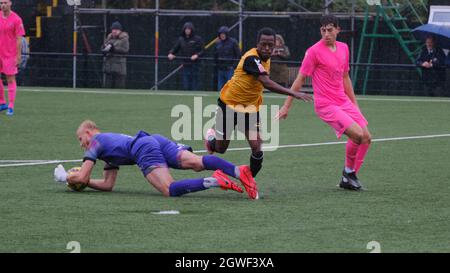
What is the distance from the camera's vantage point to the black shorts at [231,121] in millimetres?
12492

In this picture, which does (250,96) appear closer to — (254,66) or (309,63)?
(254,66)

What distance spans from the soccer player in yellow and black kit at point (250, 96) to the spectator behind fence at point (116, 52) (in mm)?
18537

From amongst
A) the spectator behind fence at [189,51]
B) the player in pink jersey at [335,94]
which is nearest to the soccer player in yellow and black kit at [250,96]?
the player in pink jersey at [335,94]

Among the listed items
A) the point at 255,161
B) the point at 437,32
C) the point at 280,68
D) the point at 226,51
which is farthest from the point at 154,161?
the point at 437,32

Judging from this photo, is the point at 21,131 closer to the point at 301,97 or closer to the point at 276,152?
the point at 276,152

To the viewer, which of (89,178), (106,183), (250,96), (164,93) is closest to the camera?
(89,178)

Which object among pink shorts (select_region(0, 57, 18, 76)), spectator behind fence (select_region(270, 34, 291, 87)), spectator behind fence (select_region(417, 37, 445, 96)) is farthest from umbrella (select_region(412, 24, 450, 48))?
pink shorts (select_region(0, 57, 18, 76))

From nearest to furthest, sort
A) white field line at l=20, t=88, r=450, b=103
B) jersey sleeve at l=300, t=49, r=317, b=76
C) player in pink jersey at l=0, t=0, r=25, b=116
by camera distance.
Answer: jersey sleeve at l=300, t=49, r=317, b=76 < player in pink jersey at l=0, t=0, r=25, b=116 < white field line at l=20, t=88, r=450, b=103

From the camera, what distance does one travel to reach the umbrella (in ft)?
97.2

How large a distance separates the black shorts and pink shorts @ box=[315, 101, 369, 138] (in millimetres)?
881

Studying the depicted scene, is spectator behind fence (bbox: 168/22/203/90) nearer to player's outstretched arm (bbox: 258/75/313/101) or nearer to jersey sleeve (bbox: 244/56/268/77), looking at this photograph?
jersey sleeve (bbox: 244/56/268/77)

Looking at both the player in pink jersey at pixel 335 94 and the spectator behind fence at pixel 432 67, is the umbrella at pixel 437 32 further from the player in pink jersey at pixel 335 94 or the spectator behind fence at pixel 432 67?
the player in pink jersey at pixel 335 94

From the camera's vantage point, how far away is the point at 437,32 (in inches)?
1174

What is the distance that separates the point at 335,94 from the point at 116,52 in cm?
1900
